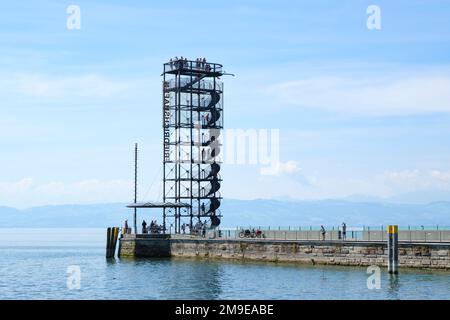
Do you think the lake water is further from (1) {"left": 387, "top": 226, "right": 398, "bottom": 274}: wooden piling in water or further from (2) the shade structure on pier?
(2) the shade structure on pier

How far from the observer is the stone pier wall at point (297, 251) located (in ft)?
186

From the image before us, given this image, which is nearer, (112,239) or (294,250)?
(294,250)

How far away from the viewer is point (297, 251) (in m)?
66.2

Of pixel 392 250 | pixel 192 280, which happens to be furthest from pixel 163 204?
pixel 392 250

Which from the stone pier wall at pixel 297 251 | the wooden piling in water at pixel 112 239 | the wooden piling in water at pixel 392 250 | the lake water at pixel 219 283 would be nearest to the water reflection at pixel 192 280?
the lake water at pixel 219 283

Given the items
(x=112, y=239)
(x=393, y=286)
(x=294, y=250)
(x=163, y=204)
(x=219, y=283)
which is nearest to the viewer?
(x=393, y=286)

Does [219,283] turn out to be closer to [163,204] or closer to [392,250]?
[392,250]

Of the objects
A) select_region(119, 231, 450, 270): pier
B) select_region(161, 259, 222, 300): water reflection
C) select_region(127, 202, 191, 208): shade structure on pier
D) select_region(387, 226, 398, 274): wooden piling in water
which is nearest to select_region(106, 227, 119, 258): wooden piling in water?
select_region(119, 231, 450, 270): pier

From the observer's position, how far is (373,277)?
53.0 m

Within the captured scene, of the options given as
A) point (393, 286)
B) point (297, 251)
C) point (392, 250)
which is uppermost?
point (392, 250)

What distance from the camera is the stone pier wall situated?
56.6 metres
